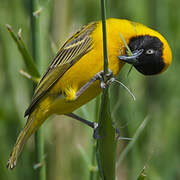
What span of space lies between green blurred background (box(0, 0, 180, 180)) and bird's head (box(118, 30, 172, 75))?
548 millimetres

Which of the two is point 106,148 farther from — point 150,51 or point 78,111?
point 78,111

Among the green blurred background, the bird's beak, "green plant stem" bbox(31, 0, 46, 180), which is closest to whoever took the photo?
"green plant stem" bbox(31, 0, 46, 180)

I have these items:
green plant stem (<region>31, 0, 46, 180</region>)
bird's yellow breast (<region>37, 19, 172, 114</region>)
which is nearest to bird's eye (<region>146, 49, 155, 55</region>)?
bird's yellow breast (<region>37, 19, 172, 114</region>)

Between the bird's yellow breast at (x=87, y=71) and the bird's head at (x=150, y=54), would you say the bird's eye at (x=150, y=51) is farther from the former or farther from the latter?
the bird's yellow breast at (x=87, y=71)

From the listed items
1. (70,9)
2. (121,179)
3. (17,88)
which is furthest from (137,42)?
(121,179)

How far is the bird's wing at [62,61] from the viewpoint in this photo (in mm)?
2377

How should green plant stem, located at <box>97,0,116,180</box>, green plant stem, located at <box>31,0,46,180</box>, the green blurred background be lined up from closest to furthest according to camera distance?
green plant stem, located at <box>97,0,116,180</box> < green plant stem, located at <box>31,0,46,180</box> < the green blurred background

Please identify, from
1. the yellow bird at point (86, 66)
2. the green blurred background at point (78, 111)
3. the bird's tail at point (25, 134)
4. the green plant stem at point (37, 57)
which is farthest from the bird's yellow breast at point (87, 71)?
the green blurred background at point (78, 111)

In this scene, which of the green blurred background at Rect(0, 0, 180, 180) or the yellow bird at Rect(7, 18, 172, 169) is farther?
Answer: the green blurred background at Rect(0, 0, 180, 180)

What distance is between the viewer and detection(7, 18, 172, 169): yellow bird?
232cm

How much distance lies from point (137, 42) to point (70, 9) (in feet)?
3.39

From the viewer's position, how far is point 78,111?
9.81 feet

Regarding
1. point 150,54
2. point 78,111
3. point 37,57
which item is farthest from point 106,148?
point 78,111

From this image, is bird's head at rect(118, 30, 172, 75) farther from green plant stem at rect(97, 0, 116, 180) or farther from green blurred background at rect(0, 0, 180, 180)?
green plant stem at rect(97, 0, 116, 180)
